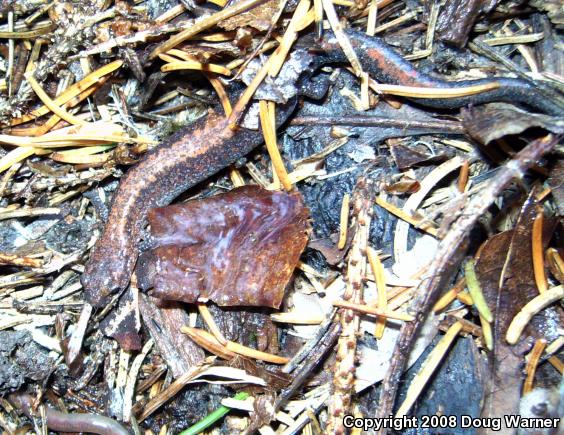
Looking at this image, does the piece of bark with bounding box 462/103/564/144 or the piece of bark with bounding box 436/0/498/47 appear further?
the piece of bark with bounding box 436/0/498/47

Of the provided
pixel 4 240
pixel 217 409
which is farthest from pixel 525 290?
pixel 4 240

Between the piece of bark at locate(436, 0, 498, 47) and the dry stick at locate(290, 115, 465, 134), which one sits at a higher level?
the piece of bark at locate(436, 0, 498, 47)

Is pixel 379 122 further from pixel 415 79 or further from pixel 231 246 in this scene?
pixel 231 246

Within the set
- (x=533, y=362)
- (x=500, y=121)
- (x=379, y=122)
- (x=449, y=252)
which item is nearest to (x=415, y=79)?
(x=379, y=122)

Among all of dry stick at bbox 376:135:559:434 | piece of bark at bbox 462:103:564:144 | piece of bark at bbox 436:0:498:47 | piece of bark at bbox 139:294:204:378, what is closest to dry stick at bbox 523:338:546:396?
dry stick at bbox 376:135:559:434

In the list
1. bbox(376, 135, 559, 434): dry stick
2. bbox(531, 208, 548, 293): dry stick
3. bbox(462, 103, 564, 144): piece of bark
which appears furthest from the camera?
bbox(531, 208, 548, 293): dry stick

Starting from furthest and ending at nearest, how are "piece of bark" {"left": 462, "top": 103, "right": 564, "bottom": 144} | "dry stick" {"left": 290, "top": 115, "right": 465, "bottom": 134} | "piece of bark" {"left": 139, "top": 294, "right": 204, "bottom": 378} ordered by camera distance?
"piece of bark" {"left": 139, "top": 294, "right": 204, "bottom": 378} → "dry stick" {"left": 290, "top": 115, "right": 465, "bottom": 134} → "piece of bark" {"left": 462, "top": 103, "right": 564, "bottom": 144}

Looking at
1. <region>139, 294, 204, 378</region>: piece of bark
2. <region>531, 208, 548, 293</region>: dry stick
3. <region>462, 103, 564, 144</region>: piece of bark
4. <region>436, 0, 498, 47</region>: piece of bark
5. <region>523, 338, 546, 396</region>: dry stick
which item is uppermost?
<region>436, 0, 498, 47</region>: piece of bark

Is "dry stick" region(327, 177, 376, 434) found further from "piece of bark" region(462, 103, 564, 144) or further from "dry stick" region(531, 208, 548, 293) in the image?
"dry stick" region(531, 208, 548, 293)
